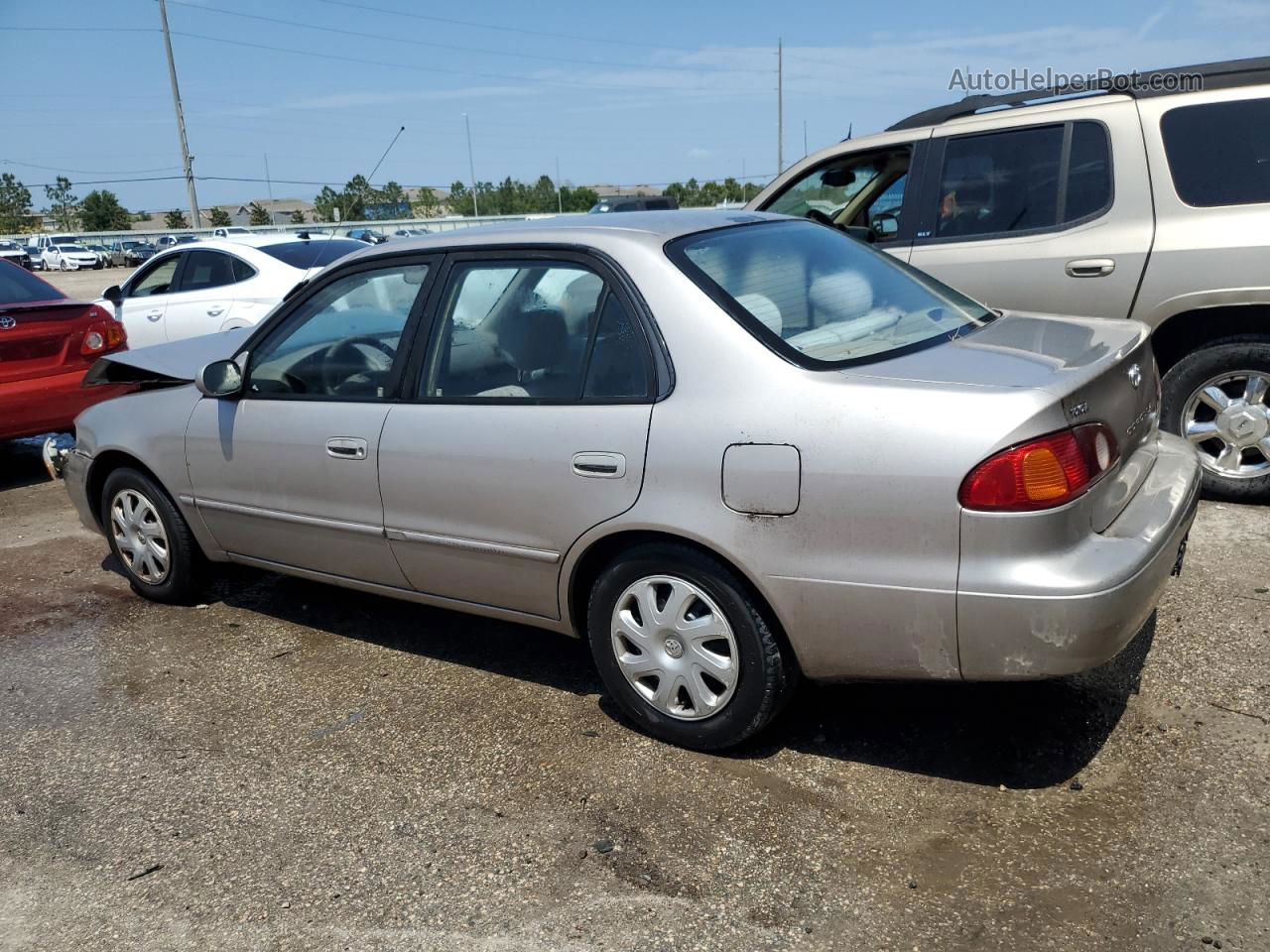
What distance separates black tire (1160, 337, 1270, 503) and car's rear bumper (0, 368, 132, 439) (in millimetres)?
6082

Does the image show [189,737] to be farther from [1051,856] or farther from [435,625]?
[1051,856]

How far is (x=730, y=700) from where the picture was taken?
10.6 ft

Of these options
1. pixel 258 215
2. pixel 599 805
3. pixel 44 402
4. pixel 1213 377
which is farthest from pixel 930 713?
pixel 258 215

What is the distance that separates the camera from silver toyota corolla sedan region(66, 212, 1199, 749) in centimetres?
280

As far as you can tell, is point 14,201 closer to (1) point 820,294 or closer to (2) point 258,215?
(2) point 258,215

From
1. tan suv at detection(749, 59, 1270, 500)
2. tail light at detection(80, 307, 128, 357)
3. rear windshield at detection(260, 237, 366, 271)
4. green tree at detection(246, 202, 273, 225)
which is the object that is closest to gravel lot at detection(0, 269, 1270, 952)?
tan suv at detection(749, 59, 1270, 500)

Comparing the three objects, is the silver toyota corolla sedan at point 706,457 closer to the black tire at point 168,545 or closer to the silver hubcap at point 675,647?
the silver hubcap at point 675,647

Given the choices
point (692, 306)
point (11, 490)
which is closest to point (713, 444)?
point (692, 306)

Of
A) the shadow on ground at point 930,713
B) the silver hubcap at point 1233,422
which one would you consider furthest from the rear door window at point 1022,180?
the shadow on ground at point 930,713

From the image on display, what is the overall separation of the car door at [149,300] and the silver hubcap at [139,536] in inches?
207

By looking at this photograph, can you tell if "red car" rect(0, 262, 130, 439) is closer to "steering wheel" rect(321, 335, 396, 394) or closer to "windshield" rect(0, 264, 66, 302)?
"windshield" rect(0, 264, 66, 302)

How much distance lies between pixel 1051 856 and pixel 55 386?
6796mm

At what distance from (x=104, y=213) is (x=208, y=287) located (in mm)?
77582

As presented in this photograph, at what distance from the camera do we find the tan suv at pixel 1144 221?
5125 millimetres
